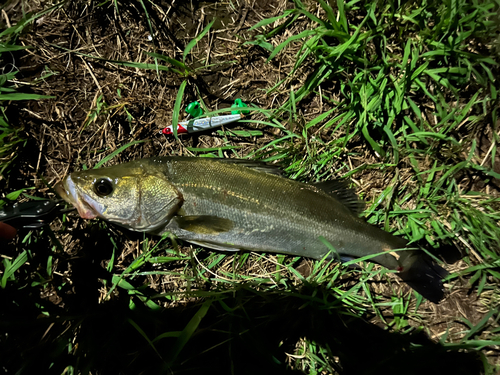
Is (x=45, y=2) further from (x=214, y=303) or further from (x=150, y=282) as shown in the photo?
(x=214, y=303)

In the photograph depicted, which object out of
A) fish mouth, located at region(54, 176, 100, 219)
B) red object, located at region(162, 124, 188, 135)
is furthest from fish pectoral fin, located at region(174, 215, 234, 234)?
red object, located at region(162, 124, 188, 135)

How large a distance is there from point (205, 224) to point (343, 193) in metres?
1.38

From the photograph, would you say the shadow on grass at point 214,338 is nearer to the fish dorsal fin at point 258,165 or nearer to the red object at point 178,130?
the fish dorsal fin at point 258,165

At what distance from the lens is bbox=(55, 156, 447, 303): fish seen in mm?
2695

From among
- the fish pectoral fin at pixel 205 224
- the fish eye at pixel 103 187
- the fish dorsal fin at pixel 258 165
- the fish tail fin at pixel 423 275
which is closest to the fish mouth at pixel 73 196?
the fish eye at pixel 103 187

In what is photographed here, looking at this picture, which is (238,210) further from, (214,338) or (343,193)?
(214,338)

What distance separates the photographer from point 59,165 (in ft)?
10.6

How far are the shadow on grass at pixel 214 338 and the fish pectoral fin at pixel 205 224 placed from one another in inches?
Answer: 24.8

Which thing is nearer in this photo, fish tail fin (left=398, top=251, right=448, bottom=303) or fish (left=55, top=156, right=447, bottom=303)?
fish (left=55, top=156, right=447, bottom=303)

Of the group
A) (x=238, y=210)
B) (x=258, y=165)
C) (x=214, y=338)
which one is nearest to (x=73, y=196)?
(x=238, y=210)

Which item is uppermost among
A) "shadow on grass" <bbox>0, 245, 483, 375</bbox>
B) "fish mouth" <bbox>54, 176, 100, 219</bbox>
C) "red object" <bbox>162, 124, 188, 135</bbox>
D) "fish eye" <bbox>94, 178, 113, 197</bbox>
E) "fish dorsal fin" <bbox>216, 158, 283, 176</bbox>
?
"fish dorsal fin" <bbox>216, 158, 283, 176</bbox>

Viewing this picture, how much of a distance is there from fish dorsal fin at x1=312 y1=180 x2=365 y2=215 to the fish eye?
191cm

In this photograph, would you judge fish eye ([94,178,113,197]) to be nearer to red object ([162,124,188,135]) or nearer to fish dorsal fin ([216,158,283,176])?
red object ([162,124,188,135])

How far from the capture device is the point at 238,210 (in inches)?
108
